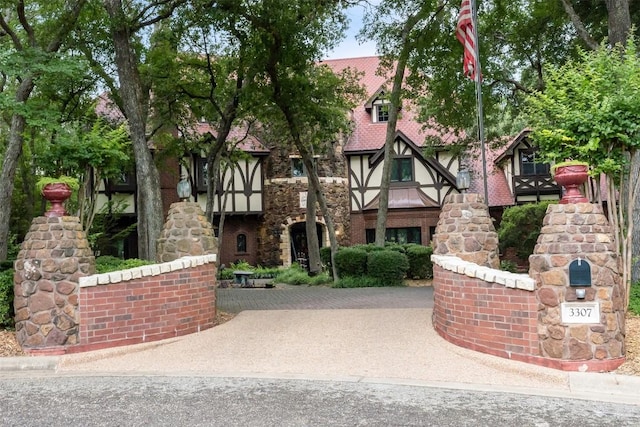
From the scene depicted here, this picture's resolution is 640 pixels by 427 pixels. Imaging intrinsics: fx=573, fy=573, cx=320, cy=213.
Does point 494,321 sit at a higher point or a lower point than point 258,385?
higher

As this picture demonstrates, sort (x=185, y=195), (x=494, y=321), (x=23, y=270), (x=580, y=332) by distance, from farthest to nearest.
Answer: (x=185, y=195), (x=23, y=270), (x=494, y=321), (x=580, y=332)

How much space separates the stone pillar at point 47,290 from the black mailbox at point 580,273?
606cm

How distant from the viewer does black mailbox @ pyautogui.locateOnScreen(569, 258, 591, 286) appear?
6102mm

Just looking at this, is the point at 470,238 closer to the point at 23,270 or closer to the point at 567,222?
the point at 567,222

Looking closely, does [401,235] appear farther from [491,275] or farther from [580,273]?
[580,273]

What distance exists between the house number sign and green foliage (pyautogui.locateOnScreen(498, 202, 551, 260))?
13666mm

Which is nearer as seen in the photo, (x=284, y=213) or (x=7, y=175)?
(x=7, y=175)

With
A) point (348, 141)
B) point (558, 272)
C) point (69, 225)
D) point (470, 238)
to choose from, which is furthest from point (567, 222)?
point (348, 141)

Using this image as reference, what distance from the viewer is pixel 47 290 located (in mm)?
7551

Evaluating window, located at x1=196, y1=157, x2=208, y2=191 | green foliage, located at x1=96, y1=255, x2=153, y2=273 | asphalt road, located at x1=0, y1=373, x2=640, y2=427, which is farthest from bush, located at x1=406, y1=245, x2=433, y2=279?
asphalt road, located at x1=0, y1=373, x2=640, y2=427

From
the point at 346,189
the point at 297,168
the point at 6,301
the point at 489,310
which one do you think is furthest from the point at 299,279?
the point at 489,310

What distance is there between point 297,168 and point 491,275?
18822mm

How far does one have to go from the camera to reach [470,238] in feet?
27.8

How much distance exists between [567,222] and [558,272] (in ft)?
1.88
